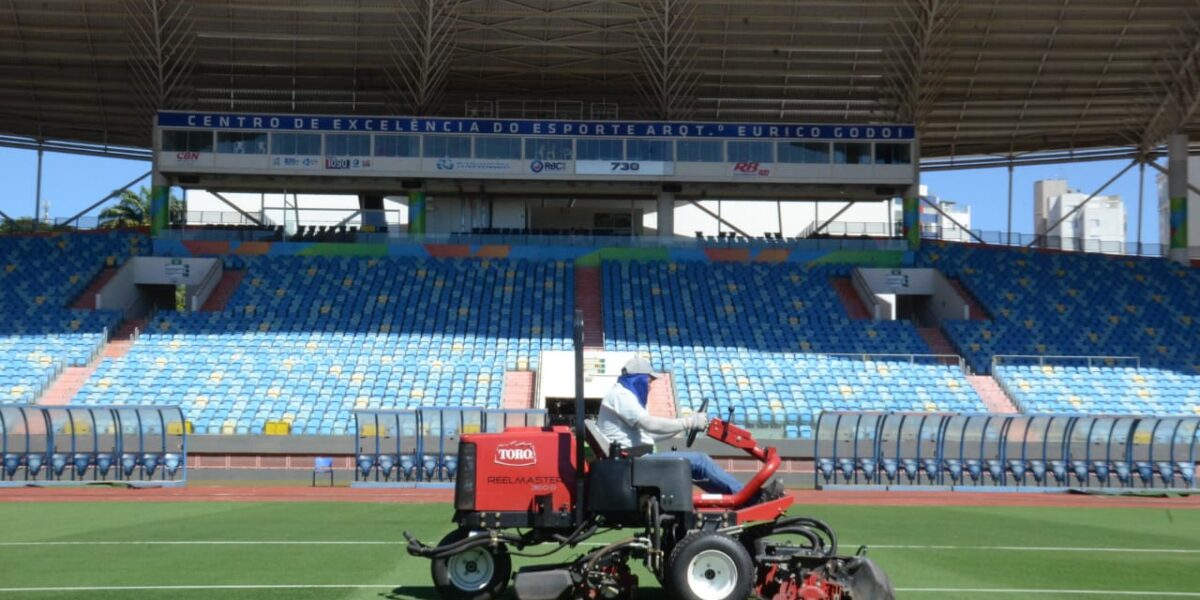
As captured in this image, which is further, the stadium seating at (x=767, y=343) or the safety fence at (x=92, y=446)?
the stadium seating at (x=767, y=343)

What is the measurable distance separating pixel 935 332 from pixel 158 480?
2877 cm

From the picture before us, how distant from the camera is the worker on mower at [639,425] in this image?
403 inches

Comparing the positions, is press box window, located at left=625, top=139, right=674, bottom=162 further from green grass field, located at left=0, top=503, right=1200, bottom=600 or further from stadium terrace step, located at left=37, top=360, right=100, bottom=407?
green grass field, located at left=0, top=503, right=1200, bottom=600

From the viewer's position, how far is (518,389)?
39594mm

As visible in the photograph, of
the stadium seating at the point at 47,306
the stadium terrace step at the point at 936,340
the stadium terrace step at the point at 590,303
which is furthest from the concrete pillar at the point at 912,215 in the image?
the stadium seating at the point at 47,306

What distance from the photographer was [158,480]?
1173 inches

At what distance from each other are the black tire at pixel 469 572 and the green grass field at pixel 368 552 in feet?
0.74

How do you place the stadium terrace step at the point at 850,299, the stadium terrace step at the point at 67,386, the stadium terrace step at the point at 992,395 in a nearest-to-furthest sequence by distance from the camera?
1. the stadium terrace step at the point at 67,386
2. the stadium terrace step at the point at 992,395
3. the stadium terrace step at the point at 850,299

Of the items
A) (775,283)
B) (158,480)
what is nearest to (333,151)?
(775,283)

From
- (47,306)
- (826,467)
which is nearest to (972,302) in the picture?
(826,467)

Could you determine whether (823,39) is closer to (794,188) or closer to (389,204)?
(794,188)

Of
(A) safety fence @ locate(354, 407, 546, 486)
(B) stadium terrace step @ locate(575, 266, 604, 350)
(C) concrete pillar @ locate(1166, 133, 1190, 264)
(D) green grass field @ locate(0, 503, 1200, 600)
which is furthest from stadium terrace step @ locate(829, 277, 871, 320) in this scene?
(D) green grass field @ locate(0, 503, 1200, 600)

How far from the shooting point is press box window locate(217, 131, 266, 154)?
163 feet

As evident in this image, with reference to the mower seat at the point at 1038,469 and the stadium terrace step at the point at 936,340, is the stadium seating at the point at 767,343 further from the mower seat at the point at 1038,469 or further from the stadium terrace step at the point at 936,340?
the mower seat at the point at 1038,469
